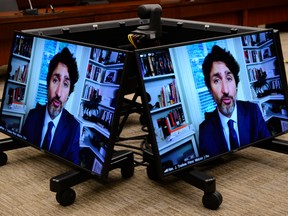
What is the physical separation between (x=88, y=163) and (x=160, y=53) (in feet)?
1.64

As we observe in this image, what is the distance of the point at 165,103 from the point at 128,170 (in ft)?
1.35

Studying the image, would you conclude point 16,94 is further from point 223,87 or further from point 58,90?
point 223,87

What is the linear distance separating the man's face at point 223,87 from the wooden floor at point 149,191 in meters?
0.30

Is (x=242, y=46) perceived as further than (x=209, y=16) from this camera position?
No

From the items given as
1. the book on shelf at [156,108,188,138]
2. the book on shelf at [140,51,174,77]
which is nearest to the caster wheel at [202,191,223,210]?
the book on shelf at [156,108,188,138]

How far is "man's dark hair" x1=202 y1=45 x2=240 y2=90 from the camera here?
2037 mm

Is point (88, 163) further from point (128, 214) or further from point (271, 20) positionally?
point (271, 20)

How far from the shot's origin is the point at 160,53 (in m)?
1.89

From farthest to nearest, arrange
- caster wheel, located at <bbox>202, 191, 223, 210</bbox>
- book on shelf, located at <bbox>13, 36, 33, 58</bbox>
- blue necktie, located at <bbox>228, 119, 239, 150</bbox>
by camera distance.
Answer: book on shelf, located at <bbox>13, 36, 33, 58</bbox>
blue necktie, located at <bbox>228, 119, 239, 150</bbox>
caster wheel, located at <bbox>202, 191, 223, 210</bbox>

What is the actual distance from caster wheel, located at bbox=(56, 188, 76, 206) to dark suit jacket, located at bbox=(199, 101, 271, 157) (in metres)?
0.53

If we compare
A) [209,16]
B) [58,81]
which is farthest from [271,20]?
[58,81]

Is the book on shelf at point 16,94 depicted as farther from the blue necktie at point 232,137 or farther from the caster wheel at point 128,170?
the blue necktie at point 232,137

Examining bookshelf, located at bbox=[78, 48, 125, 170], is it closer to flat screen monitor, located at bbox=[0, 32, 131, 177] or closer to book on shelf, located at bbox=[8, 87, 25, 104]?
flat screen monitor, located at bbox=[0, 32, 131, 177]

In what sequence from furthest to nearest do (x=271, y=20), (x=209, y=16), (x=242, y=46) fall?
(x=271, y=20) → (x=209, y=16) → (x=242, y=46)
